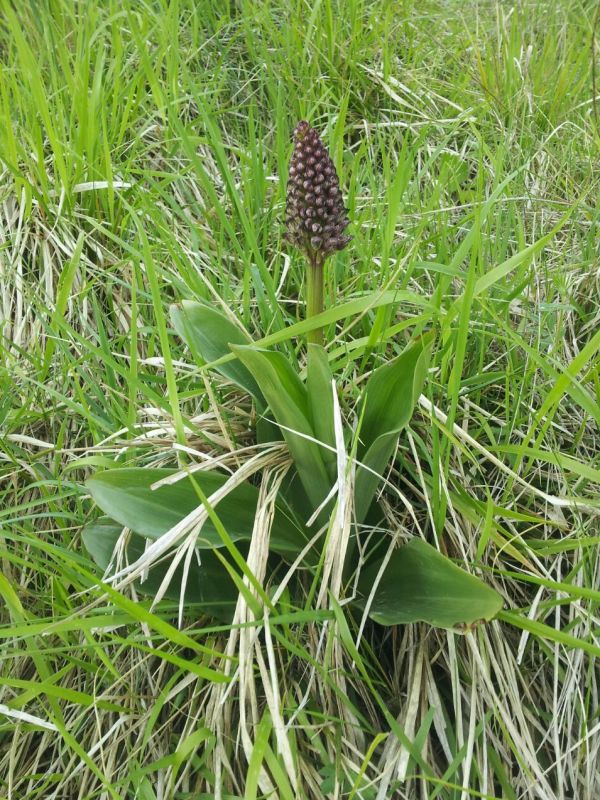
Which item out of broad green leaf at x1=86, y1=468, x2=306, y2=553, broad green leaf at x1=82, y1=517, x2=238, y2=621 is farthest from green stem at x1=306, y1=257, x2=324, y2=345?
broad green leaf at x1=82, y1=517, x2=238, y2=621

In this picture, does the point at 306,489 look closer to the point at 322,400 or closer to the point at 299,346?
the point at 322,400

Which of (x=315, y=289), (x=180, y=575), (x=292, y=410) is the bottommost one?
(x=180, y=575)

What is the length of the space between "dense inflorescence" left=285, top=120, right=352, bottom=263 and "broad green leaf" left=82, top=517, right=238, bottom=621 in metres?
0.50

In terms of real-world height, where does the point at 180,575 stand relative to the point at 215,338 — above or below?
below

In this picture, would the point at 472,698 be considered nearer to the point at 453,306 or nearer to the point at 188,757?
the point at 188,757

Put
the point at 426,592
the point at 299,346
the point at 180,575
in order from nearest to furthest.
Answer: the point at 426,592 → the point at 180,575 → the point at 299,346

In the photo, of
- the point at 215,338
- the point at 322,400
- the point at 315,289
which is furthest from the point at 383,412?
the point at 215,338

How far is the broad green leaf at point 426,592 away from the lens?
899mm

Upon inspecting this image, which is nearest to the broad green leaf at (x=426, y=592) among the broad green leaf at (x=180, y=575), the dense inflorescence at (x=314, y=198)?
the broad green leaf at (x=180, y=575)

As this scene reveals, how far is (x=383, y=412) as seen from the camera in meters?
1.08

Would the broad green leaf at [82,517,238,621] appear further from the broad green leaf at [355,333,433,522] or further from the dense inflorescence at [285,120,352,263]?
the dense inflorescence at [285,120,352,263]

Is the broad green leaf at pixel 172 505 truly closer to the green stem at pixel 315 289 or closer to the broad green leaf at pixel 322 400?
the broad green leaf at pixel 322 400

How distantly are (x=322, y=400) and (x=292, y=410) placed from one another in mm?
45

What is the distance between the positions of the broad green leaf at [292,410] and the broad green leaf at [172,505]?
0.07 m
